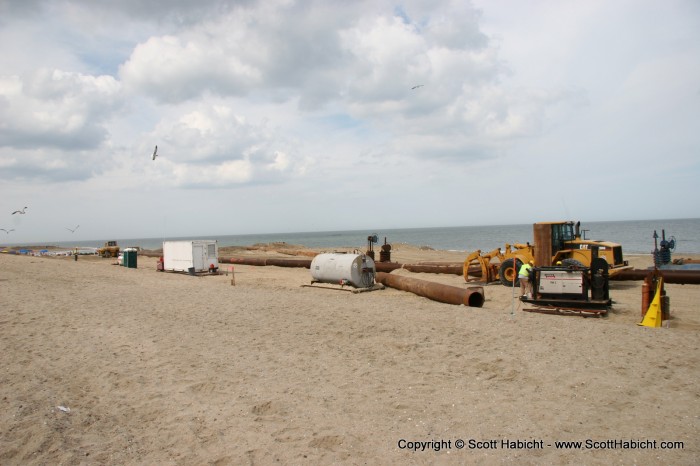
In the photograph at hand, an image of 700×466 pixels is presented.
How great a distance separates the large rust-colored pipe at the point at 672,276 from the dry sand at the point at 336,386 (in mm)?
7038

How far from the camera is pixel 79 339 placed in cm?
891

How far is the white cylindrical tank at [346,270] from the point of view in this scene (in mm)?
16531

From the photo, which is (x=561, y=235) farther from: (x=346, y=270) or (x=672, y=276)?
(x=346, y=270)

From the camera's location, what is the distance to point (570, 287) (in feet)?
40.8

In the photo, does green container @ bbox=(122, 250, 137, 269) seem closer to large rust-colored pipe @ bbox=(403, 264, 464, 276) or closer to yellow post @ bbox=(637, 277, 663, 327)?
large rust-colored pipe @ bbox=(403, 264, 464, 276)

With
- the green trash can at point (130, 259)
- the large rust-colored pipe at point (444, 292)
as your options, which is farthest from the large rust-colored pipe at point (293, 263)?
the large rust-colored pipe at point (444, 292)

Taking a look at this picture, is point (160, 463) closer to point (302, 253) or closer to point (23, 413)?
point (23, 413)

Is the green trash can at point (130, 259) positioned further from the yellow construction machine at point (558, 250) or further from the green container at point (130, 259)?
the yellow construction machine at point (558, 250)

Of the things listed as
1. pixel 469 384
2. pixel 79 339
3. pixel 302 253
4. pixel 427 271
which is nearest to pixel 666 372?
pixel 469 384

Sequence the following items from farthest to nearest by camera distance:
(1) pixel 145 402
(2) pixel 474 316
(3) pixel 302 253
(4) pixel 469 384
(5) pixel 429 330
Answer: (3) pixel 302 253, (2) pixel 474 316, (5) pixel 429 330, (4) pixel 469 384, (1) pixel 145 402

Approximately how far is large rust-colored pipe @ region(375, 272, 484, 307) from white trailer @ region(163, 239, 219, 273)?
11982 millimetres

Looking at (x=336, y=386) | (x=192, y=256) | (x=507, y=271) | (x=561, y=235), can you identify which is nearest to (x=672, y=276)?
(x=561, y=235)

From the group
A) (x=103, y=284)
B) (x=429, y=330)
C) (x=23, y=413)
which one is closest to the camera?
(x=23, y=413)

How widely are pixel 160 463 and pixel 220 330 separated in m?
5.39
